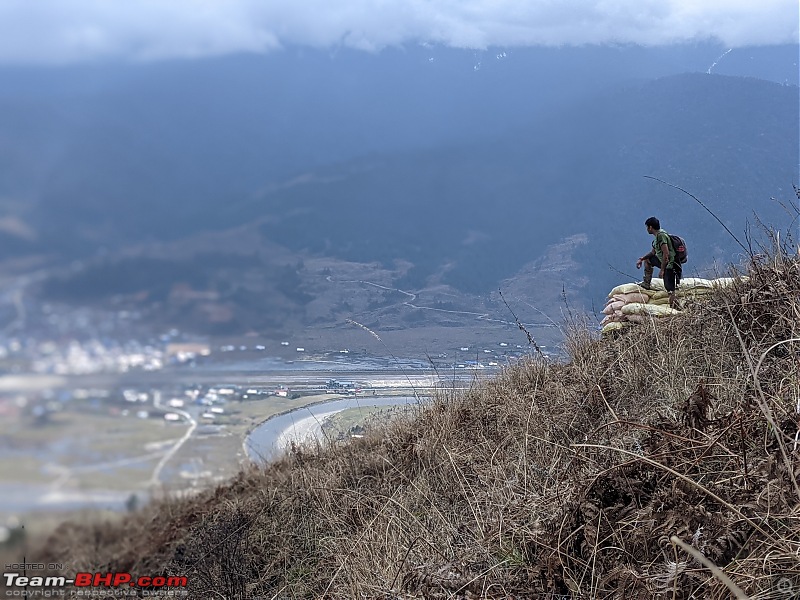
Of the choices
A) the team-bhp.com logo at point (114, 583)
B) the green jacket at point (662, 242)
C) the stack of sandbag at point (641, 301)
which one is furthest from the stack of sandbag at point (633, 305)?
the team-bhp.com logo at point (114, 583)

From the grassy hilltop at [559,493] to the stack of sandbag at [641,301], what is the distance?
0.63m

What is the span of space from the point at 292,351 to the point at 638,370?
3.05 m

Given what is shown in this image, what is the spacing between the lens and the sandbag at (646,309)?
702 centimetres

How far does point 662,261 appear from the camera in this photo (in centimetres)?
783

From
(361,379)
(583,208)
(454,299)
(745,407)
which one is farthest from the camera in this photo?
(583,208)

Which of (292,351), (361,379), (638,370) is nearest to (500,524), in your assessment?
(292,351)

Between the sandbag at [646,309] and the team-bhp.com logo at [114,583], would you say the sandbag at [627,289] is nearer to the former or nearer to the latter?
the sandbag at [646,309]

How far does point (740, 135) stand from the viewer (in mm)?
23594

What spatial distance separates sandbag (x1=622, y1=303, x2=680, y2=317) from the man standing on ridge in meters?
0.16

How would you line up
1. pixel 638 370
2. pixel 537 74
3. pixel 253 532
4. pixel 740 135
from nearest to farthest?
1. pixel 638 370
2. pixel 253 532
3. pixel 740 135
4. pixel 537 74

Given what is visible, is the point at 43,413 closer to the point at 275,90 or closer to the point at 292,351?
the point at 292,351

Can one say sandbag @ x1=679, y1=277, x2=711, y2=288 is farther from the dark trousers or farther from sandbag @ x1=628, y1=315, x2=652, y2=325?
sandbag @ x1=628, y1=315, x2=652, y2=325

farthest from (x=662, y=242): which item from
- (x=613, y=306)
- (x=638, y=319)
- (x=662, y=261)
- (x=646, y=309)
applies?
(x=638, y=319)

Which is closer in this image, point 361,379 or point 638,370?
point 638,370
